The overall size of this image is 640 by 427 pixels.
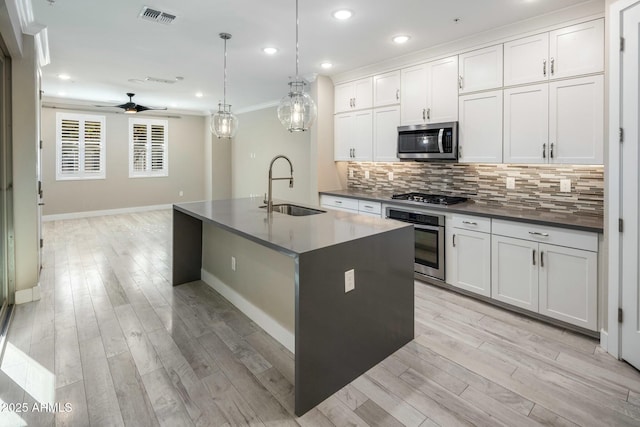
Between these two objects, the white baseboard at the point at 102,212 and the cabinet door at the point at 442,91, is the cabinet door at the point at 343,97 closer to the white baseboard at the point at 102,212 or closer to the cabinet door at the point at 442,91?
the cabinet door at the point at 442,91

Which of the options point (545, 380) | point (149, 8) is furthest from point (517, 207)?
point (149, 8)

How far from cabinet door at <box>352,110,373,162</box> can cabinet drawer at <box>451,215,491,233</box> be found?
1594mm

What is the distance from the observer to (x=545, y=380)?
2.19 m

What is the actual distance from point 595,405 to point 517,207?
201 centimetres

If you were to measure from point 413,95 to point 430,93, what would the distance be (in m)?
0.23

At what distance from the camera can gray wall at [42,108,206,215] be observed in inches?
295

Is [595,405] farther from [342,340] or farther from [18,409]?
[18,409]

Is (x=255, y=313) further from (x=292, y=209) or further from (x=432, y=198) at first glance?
(x=432, y=198)

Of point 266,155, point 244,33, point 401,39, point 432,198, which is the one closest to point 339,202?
point 432,198

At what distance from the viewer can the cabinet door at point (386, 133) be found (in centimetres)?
435

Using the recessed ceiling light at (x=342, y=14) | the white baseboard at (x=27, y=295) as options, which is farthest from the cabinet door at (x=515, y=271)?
the white baseboard at (x=27, y=295)

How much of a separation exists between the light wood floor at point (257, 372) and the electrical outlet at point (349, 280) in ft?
1.96

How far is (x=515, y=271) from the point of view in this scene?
309 centimetres

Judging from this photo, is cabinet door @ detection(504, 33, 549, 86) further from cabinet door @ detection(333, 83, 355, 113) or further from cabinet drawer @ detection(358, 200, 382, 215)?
cabinet door @ detection(333, 83, 355, 113)
